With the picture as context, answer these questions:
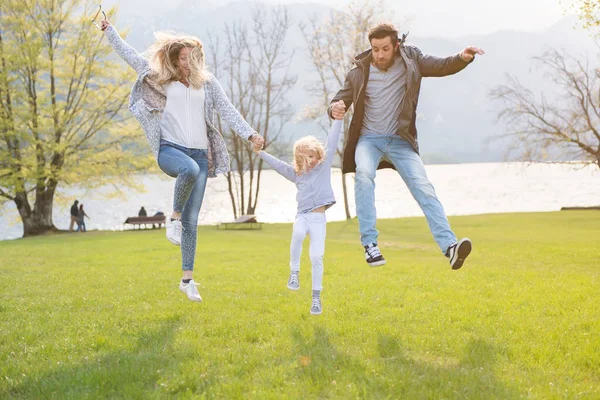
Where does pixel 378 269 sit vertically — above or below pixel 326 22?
below

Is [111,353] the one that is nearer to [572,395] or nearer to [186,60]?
[186,60]

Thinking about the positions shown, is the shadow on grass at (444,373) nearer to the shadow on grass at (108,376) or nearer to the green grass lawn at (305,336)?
the green grass lawn at (305,336)

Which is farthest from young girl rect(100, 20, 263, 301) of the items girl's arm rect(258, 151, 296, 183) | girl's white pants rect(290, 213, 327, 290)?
girl's white pants rect(290, 213, 327, 290)

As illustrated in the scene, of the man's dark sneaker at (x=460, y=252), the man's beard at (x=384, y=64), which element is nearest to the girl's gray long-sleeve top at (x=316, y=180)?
the man's beard at (x=384, y=64)

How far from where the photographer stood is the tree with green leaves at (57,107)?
96.0ft

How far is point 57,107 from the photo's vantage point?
30.3m

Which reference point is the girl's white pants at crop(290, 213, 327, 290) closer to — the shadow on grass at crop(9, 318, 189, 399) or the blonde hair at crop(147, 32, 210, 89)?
the shadow on grass at crop(9, 318, 189, 399)

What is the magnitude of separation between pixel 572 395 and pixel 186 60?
187 inches

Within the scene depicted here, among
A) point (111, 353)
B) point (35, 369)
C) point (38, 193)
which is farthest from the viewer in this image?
point (38, 193)

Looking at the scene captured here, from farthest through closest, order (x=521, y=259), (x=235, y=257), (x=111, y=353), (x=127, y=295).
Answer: (x=235, y=257) < (x=521, y=259) < (x=127, y=295) < (x=111, y=353)

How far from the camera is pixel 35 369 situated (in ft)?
16.3

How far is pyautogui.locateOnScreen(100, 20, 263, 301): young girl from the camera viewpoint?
6160mm

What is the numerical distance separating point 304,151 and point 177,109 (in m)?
1.49

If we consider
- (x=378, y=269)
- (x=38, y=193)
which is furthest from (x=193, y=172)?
(x=38, y=193)
